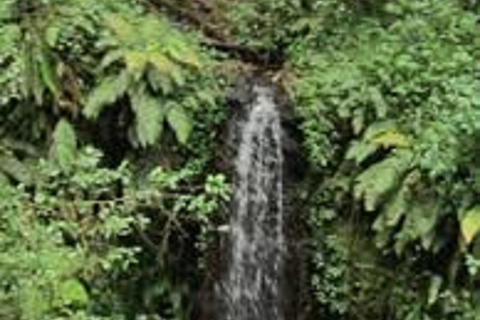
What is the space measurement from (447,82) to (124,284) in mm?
3945

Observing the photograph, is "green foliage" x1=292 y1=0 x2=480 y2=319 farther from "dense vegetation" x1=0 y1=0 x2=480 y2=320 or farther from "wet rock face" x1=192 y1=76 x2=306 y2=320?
"wet rock face" x1=192 y1=76 x2=306 y2=320

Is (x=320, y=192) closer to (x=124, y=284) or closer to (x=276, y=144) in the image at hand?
(x=276, y=144)

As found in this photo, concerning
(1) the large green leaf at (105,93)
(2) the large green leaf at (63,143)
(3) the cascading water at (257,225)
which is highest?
(1) the large green leaf at (105,93)

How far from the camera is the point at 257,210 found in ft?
35.2

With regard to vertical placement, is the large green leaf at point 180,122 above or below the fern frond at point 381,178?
above

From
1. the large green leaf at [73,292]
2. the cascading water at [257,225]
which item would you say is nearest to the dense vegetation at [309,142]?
the cascading water at [257,225]

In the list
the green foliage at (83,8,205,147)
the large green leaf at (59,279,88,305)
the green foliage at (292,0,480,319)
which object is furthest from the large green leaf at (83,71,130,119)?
the large green leaf at (59,279,88,305)

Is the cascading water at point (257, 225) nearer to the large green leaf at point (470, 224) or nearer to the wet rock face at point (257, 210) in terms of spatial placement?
the wet rock face at point (257, 210)

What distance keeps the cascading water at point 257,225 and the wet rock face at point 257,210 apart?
12mm

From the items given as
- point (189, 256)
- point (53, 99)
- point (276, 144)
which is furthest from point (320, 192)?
point (53, 99)

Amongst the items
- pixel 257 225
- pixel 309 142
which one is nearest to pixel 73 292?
pixel 257 225

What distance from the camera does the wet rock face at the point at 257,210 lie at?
1028 cm

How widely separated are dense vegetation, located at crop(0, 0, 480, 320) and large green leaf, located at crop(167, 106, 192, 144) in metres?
0.02

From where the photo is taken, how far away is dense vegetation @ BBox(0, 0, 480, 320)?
380 inches
